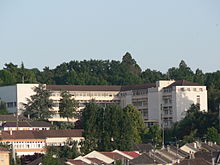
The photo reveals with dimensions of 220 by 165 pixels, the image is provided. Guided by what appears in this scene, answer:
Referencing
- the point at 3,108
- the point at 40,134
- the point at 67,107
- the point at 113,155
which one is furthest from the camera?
the point at 3,108

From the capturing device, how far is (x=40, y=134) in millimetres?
114938

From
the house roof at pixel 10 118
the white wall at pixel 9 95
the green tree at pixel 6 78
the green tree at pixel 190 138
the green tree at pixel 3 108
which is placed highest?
the green tree at pixel 6 78

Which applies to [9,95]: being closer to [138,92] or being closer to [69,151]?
[138,92]

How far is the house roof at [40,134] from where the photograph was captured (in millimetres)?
112500

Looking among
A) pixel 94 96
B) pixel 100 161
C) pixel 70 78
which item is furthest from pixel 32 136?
pixel 70 78

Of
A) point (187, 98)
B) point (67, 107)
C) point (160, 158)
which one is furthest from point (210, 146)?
point (67, 107)

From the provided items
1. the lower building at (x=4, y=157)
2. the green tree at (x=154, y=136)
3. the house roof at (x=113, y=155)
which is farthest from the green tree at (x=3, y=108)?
the lower building at (x=4, y=157)

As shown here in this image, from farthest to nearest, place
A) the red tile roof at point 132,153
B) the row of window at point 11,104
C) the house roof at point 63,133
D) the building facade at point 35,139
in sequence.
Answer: the row of window at point 11,104 < the house roof at point 63,133 < the building facade at point 35,139 < the red tile roof at point 132,153

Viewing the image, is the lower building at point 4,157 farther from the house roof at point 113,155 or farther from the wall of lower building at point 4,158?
the house roof at point 113,155

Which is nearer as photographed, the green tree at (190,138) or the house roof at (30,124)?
the green tree at (190,138)

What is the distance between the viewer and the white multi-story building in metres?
140

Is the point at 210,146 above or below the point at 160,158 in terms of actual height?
above

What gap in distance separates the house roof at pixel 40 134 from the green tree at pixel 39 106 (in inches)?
883

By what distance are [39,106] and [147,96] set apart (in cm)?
1665
